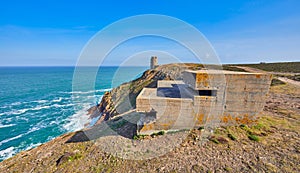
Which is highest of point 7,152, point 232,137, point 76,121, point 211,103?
point 211,103

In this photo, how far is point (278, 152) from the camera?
6820 mm

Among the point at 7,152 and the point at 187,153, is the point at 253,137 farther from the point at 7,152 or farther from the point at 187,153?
the point at 7,152

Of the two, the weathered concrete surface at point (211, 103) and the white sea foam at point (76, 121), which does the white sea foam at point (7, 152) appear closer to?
the white sea foam at point (76, 121)

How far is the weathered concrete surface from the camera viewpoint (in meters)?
8.07

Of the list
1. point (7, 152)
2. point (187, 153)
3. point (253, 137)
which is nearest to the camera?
point (187, 153)

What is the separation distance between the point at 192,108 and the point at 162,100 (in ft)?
5.83

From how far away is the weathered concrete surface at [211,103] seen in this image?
8.07 metres

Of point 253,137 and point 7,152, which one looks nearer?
point 253,137

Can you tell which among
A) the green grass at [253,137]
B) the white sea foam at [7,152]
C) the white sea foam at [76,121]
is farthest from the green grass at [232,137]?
the white sea foam at [7,152]

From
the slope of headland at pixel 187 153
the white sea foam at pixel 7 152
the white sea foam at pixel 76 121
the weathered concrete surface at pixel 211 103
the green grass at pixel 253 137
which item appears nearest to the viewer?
the slope of headland at pixel 187 153

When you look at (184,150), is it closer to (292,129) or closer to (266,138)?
(266,138)

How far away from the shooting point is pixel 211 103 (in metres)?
8.35

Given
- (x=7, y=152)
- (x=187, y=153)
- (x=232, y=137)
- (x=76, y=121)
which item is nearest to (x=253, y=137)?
(x=232, y=137)

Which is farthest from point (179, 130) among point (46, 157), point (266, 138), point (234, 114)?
point (46, 157)
